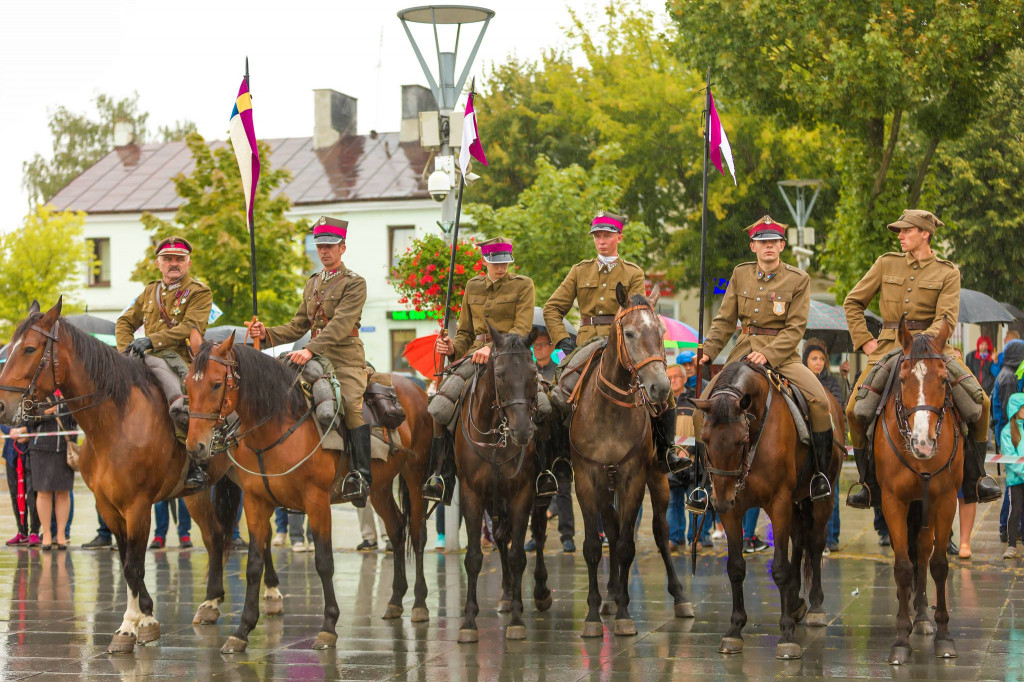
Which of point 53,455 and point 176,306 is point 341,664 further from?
point 53,455

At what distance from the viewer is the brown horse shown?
31.5ft

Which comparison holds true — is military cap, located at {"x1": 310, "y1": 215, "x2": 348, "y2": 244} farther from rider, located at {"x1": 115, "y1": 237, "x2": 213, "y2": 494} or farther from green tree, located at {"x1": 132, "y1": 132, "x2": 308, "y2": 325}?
green tree, located at {"x1": 132, "y1": 132, "x2": 308, "y2": 325}

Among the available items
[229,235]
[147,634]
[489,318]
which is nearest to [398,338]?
[229,235]

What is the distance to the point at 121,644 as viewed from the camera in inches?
402

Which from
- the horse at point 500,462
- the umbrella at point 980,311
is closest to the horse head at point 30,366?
the horse at point 500,462

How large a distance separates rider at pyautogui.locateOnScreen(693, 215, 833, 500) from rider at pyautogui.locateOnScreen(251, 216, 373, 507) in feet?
9.49

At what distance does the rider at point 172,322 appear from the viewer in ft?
37.4

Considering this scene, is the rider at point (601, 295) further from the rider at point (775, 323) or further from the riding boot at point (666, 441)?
the rider at point (775, 323)

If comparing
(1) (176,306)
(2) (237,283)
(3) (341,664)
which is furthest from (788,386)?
(2) (237,283)

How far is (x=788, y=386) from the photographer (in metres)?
10.7

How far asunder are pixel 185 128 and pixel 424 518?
65756 millimetres

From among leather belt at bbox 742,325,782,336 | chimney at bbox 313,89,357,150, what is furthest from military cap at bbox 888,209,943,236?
chimney at bbox 313,89,357,150

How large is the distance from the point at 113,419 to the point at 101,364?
467 mm

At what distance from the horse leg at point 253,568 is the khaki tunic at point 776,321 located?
370cm
